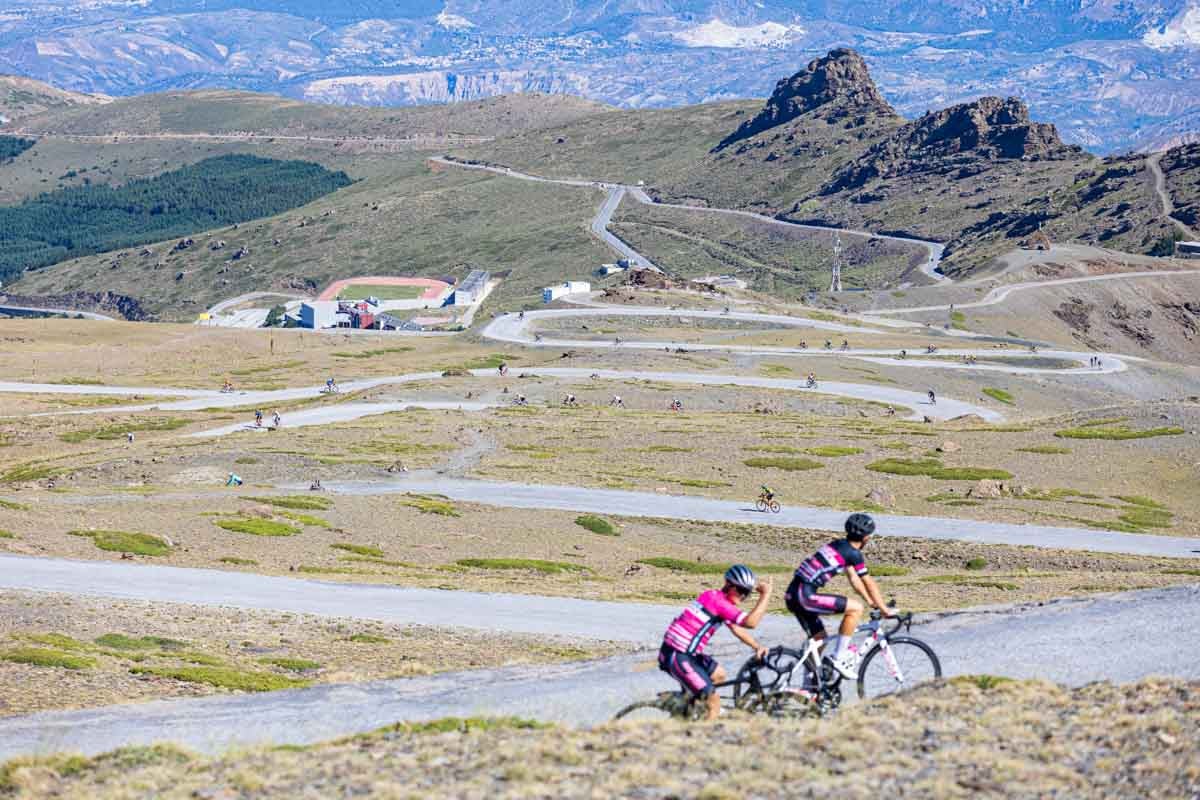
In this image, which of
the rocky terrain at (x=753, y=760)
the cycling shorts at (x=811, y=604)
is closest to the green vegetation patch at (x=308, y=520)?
the rocky terrain at (x=753, y=760)

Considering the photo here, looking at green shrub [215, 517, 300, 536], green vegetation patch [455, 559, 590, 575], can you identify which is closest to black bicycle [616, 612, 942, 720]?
green vegetation patch [455, 559, 590, 575]

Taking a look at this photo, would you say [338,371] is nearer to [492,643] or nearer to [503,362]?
[503,362]

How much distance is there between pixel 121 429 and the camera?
321 ft

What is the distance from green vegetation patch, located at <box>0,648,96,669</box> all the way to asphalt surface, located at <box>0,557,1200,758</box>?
4.50m

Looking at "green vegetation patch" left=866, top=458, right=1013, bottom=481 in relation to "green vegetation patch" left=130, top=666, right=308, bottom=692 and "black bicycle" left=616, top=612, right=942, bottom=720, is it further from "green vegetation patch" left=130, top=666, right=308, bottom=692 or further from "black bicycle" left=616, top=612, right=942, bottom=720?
"black bicycle" left=616, top=612, right=942, bottom=720

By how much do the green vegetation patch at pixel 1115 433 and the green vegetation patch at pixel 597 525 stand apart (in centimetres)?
3781

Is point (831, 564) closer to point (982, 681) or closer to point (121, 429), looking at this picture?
point (982, 681)

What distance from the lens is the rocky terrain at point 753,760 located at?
17500 millimetres

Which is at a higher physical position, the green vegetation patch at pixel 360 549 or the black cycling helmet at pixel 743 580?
the black cycling helmet at pixel 743 580

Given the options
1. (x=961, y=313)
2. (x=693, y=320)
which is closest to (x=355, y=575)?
(x=693, y=320)

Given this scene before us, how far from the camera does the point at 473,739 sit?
2038 cm

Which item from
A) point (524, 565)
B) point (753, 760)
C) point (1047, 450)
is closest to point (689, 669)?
point (753, 760)

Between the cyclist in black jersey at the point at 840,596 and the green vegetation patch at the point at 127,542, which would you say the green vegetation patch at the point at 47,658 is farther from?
the cyclist in black jersey at the point at 840,596

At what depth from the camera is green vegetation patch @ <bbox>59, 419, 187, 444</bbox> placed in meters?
95.4
